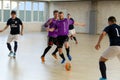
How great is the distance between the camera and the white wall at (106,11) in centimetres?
2859

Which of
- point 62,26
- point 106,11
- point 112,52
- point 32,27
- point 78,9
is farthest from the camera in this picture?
point 32,27

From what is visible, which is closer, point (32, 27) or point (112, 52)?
point (112, 52)

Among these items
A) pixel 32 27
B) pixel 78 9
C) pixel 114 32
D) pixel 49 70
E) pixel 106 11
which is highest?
A: pixel 78 9

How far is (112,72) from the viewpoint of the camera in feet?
27.8

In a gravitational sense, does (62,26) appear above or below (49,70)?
above

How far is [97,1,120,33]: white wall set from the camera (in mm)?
28594

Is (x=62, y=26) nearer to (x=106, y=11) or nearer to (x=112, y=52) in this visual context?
(x=112, y=52)

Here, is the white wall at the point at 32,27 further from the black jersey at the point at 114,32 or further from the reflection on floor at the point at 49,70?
the black jersey at the point at 114,32

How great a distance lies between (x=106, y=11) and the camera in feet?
96.4

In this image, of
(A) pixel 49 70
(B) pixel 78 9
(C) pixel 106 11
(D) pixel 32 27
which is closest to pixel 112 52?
(A) pixel 49 70

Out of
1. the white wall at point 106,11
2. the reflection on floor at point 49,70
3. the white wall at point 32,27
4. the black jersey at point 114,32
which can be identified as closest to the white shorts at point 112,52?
the black jersey at point 114,32

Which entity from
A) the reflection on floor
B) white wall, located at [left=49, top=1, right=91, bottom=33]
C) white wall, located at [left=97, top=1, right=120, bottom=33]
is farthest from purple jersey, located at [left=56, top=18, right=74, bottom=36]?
white wall, located at [left=49, top=1, right=91, bottom=33]

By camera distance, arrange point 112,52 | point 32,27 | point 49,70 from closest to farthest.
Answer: point 112,52 < point 49,70 < point 32,27

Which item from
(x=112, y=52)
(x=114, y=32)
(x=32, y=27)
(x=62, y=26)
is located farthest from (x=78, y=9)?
(x=112, y=52)
